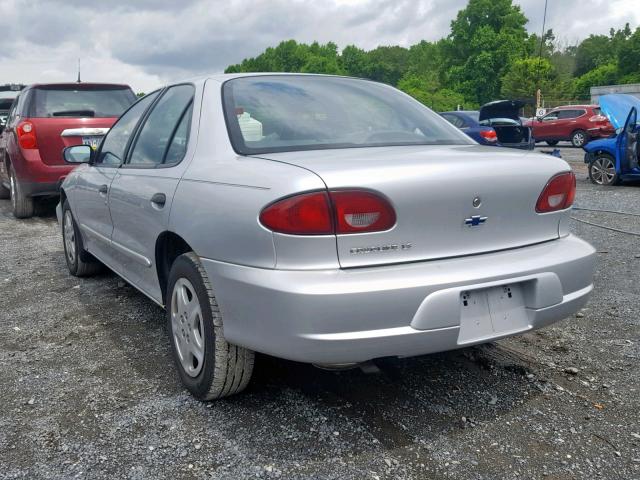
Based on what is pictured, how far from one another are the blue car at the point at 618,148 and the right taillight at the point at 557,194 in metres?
8.18

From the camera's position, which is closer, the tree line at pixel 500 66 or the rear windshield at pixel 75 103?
the rear windshield at pixel 75 103

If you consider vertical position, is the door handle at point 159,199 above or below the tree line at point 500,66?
below

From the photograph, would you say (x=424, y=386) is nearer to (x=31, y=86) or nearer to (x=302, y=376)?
(x=302, y=376)

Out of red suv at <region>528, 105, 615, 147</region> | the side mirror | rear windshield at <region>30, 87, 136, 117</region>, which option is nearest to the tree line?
red suv at <region>528, 105, 615, 147</region>

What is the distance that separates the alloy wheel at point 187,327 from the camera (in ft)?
9.11

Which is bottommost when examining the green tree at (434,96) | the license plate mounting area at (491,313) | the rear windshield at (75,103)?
the license plate mounting area at (491,313)

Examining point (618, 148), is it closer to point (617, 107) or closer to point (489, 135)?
point (617, 107)

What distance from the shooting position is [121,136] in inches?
163

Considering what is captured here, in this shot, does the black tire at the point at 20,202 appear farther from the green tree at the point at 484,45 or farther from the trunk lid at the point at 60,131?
the green tree at the point at 484,45

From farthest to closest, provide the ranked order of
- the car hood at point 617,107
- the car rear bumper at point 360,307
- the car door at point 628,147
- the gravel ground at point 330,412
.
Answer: the car door at point 628,147 → the car hood at point 617,107 → the gravel ground at point 330,412 → the car rear bumper at point 360,307

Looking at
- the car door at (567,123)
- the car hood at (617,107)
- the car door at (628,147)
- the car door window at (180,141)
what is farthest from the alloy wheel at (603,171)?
the car door at (567,123)

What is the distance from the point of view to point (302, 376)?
3152 millimetres

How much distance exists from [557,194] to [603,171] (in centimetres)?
936

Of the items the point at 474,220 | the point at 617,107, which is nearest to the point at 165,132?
the point at 474,220
